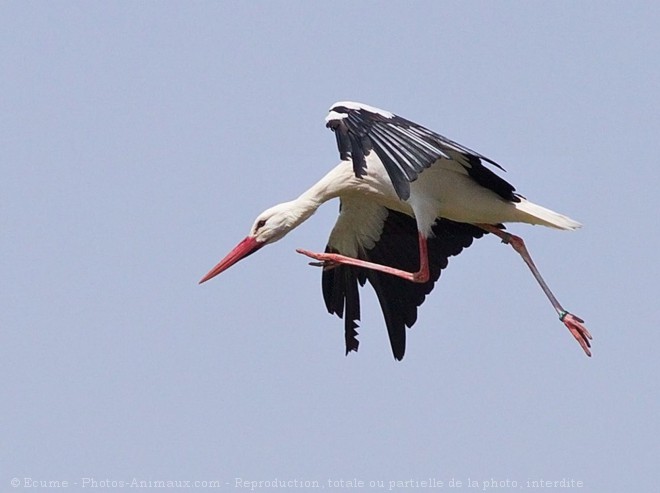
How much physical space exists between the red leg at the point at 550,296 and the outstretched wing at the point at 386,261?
0.58 ft

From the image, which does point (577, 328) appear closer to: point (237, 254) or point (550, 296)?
point (550, 296)

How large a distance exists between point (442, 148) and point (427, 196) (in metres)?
0.87

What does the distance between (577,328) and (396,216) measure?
1835 millimetres

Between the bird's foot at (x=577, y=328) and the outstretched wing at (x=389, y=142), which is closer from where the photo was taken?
the outstretched wing at (x=389, y=142)

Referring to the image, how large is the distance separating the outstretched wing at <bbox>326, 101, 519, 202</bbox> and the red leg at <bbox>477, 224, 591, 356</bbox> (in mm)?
1661

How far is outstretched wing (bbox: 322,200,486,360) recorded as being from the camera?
46.1ft

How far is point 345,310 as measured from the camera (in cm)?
1442

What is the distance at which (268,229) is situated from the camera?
45.8ft

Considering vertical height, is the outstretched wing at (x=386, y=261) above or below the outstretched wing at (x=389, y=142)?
below

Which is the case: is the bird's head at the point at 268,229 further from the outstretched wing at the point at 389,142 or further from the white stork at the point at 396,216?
the outstretched wing at the point at 389,142

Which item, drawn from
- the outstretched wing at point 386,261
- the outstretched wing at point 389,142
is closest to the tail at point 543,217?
the outstretched wing at point 386,261

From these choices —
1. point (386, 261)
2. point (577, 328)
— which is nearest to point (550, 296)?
point (577, 328)

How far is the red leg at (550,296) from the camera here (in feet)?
43.9

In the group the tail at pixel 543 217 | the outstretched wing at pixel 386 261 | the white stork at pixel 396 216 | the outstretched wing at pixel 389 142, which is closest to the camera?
the outstretched wing at pixel 389 142
